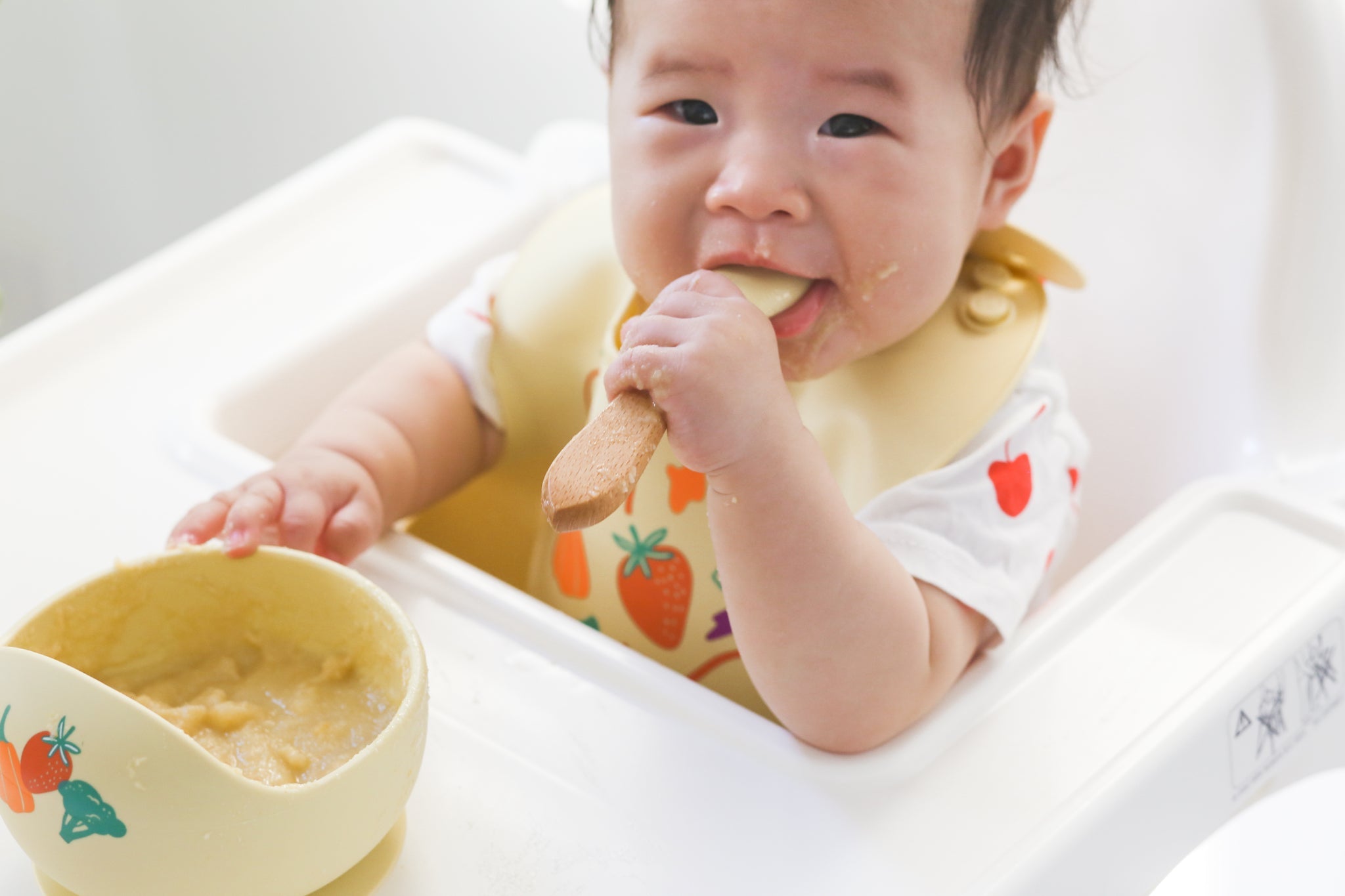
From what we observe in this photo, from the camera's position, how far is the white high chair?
614 millimetres

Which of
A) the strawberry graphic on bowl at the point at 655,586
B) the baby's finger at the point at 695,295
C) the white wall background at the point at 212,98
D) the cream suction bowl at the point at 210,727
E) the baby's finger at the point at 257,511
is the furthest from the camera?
the white wall background at the point at 212,98

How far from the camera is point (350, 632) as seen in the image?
617mm

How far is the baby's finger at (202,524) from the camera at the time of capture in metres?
0.71

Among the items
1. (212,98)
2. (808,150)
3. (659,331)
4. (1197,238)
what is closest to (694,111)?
(808,150)

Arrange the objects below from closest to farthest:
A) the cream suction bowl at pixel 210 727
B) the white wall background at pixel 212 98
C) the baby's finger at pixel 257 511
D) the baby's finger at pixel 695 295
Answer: the cream suction bowl at pixel 210 727 → the baby's finger at pixel 695 295 → the baby's finger at pixel 257 511 → the white wall background at pixel 212 98

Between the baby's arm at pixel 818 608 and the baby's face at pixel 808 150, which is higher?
the baby's face at pixel 808 150

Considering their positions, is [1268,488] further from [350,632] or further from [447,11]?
[447,11]

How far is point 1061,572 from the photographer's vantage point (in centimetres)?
99

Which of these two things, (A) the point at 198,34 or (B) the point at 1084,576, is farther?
(A) the point at 198,34

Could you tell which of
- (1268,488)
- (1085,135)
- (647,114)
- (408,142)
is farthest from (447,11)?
(1268,488)

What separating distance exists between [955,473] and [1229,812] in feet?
0.67

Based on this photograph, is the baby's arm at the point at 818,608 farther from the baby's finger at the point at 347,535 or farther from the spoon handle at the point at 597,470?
the baby's finger at the point at 347,535

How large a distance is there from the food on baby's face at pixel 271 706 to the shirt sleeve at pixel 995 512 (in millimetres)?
259

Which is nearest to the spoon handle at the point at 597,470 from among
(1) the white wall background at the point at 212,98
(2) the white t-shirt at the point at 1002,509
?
(2) the white t-shirt at the point at 1002,509
